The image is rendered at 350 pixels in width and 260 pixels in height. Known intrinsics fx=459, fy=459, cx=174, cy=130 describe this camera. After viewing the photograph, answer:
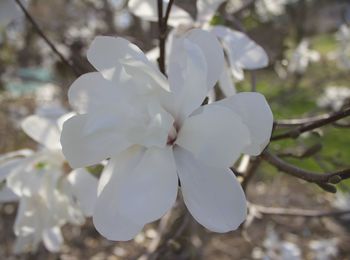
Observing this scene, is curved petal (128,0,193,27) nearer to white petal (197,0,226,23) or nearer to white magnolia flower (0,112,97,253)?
white petal (197,0,226,23)

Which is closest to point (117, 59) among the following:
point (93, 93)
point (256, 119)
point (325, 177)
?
point (93, 93)

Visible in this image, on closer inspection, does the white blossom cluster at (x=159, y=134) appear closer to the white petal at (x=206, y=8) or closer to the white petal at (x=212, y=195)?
the white petal at (x=212, y=195)

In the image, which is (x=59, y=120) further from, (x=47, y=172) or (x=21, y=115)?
(x=21, y=115)

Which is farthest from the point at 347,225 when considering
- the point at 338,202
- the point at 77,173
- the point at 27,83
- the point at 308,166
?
the point at 27,83

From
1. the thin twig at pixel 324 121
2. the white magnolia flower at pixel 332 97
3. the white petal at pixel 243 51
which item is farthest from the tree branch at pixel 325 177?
the white magnolia flower at pixel 332 97

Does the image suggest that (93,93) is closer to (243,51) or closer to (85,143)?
(85,143)

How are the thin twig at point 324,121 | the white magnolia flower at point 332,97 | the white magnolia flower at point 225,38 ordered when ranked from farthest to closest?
the white magnolia flower at point 332,97 < the white magnolia flower at point 225,38 < the thin twig at point 324,121

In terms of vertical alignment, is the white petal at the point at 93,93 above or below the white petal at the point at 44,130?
above
